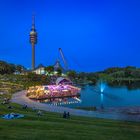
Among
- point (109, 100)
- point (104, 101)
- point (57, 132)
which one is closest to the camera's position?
point (57, 132)

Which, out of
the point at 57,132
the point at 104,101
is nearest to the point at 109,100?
the point at 104,101

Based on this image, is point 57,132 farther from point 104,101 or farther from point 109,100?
point 109,100

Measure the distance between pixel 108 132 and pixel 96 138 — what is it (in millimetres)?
4986

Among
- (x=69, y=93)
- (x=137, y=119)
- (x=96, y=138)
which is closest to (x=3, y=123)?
(x=96, y=138)

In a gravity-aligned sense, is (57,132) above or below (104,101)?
below

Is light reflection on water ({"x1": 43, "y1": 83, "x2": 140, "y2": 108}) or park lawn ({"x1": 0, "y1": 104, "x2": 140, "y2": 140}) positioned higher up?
light reflection on water ({"x1": 43, "y1": 83, "x2": 140, "y2": 108})

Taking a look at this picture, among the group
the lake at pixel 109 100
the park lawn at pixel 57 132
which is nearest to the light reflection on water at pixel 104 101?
the lake at pixel 109 100

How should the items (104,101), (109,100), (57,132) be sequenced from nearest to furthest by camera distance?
(57,132) < (104,101) < (109,100)

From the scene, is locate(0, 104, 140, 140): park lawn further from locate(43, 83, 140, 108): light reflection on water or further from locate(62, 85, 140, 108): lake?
locate(62, 85, 140, 108): lake

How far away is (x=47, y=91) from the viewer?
122m

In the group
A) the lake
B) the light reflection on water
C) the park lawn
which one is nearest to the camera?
the park lawn

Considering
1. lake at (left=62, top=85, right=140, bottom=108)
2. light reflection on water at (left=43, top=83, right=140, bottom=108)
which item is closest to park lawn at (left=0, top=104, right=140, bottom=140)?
light reflection on water at (left=43, top=83, right=140, bottom=108)

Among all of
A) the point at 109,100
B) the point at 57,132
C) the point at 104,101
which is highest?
the point at 109,100

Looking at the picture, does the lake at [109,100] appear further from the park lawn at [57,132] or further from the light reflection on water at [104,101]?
the park lawn at [57,132]
